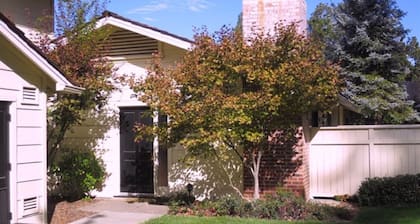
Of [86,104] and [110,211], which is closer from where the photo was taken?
[110,211]

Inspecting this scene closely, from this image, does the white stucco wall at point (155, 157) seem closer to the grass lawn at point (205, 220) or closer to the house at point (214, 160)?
the house at point (214, 160)

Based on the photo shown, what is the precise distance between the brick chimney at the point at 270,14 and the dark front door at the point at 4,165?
553 cm

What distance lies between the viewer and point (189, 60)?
9781 millimetres

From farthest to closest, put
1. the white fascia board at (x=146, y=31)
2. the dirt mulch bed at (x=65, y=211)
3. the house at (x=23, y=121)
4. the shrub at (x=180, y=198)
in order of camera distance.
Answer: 1. the white fascia board at (x=146, y=31)
2. the shrub at (x=180, y=198)
3. the dirt mulch bed at (x=65, y=211)
4. the house at (x=23, y=121)

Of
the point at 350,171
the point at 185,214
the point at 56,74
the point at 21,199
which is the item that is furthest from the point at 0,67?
the point at 350,171

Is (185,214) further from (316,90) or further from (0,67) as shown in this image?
(0,67)

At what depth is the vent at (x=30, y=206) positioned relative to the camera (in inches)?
335

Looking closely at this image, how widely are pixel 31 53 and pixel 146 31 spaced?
378 cm

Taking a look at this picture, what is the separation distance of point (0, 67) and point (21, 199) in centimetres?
210

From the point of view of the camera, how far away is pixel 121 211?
10.5 m

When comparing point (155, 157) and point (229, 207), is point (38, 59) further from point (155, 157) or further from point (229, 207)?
point (155, 157)

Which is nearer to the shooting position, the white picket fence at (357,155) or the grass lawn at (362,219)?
the grass lawn at (362,219)

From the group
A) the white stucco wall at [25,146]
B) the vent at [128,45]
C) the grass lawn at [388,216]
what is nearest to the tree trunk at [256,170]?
the grass lawn at [388,216]

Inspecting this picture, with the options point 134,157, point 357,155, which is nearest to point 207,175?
point 134,157
